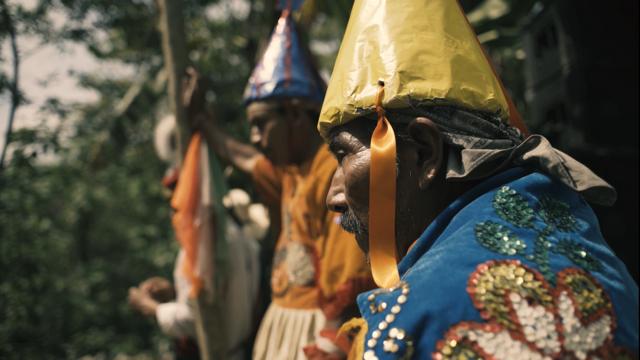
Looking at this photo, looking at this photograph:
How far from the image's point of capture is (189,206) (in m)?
3.56

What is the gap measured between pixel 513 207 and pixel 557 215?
0.10 meters

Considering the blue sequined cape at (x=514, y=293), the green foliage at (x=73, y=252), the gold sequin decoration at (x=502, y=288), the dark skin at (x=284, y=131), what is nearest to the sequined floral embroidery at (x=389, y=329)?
the blue sequined cape at (x=514, y=293)

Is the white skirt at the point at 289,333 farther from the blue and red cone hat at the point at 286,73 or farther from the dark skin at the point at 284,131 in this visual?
the blue and red cone hat at the point at 286,73

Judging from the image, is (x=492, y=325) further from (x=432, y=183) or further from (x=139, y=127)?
(x=139, y=127)

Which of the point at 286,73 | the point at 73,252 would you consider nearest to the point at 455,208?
the point at 286,73

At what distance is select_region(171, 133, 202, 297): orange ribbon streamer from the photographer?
11.6 ft

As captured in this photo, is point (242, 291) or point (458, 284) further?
point (242, 291)

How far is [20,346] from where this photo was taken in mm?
5715

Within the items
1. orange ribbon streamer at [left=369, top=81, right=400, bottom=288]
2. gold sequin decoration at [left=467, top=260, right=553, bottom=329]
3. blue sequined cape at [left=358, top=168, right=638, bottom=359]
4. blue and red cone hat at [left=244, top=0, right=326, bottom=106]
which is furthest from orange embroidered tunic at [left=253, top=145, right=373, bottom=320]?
gold sequin decoration at [left=467, top=260, right=553, bottom=329]

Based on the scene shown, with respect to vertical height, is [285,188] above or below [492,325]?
below

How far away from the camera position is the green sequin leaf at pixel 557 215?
138cm

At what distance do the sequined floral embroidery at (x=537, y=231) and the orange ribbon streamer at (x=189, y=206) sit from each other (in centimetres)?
238

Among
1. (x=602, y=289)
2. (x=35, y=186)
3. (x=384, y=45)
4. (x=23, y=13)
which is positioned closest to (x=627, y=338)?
(x=602, y=289)

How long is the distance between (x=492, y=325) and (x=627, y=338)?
0.27 m
